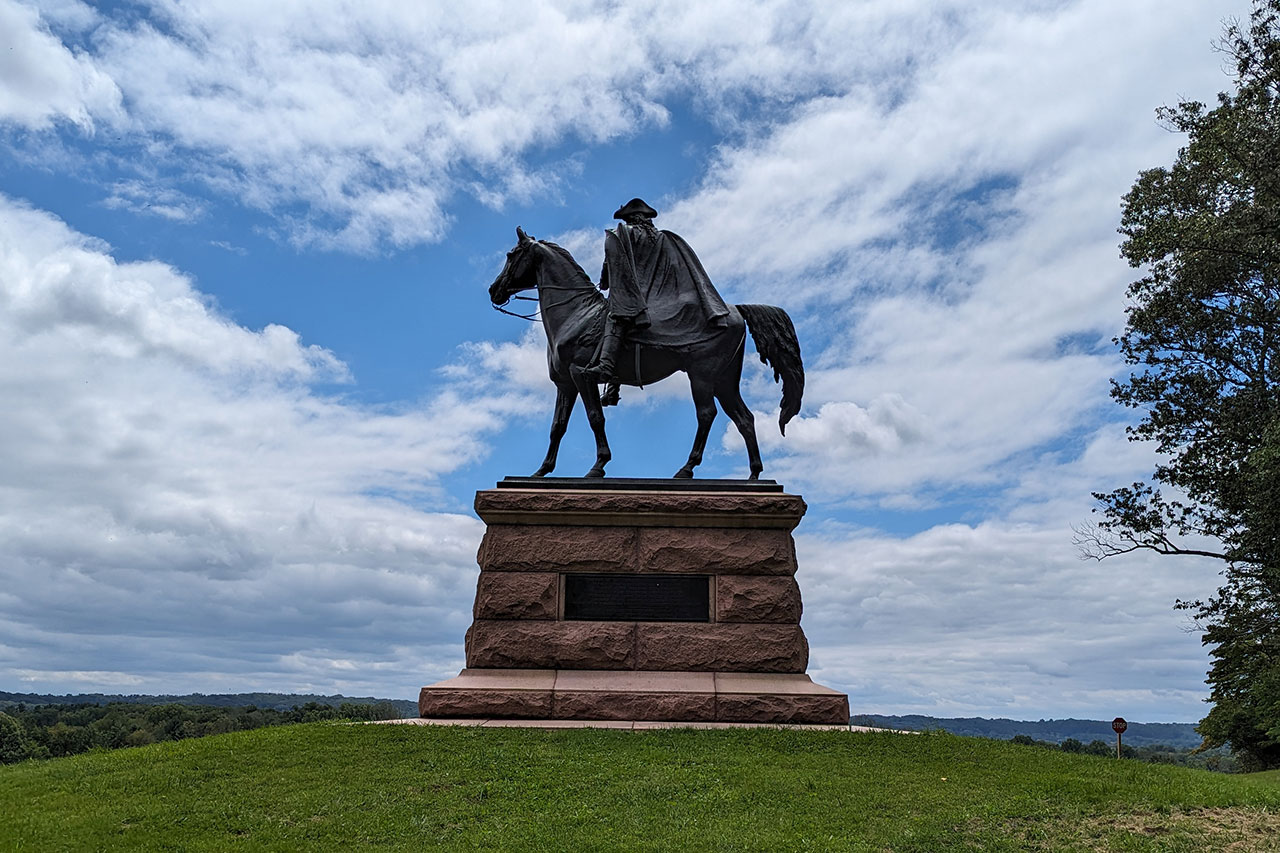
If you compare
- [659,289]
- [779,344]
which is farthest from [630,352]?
[779,344]

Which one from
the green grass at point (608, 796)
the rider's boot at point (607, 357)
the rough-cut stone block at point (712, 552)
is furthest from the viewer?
the rider's boot at point (607, 357)

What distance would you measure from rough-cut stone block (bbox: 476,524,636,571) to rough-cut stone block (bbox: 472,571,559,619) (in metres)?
0.10

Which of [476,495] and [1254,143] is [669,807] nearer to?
[476,495]

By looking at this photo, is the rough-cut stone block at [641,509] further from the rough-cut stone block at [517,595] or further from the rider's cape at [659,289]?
the rider's cape at [659,289]

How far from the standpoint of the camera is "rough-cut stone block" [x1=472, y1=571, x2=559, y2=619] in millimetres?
12234

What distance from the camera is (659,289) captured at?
14156mm

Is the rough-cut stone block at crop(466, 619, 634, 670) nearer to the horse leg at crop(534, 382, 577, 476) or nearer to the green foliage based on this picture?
the horse leg at crop(534, 382, 577, 476)

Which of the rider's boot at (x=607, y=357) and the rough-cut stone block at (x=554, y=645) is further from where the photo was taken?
the rider's boot at (x=607, y=357)

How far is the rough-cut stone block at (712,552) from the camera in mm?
12398

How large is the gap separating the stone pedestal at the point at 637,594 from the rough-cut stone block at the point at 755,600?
1 centimetres

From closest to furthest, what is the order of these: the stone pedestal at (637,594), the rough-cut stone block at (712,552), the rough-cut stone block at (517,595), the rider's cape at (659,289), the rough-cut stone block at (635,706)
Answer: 1. the rough-cut stone block at (635,706)
2. the stone pedestal at (637,594)
3. the rough-cut stone block at (517,595)
4. the rough-cut stone block at (712,552)
5. the rider's cape at (659,289)

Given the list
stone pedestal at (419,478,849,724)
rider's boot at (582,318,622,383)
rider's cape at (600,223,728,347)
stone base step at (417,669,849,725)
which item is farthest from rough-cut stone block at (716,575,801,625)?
rider's cape at (600,223,728,347)

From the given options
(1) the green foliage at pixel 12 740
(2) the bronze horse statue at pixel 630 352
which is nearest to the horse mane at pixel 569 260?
(2) the bronze horse statue at pixel 630 352

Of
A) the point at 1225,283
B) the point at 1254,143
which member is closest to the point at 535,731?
the point at 1254,143
